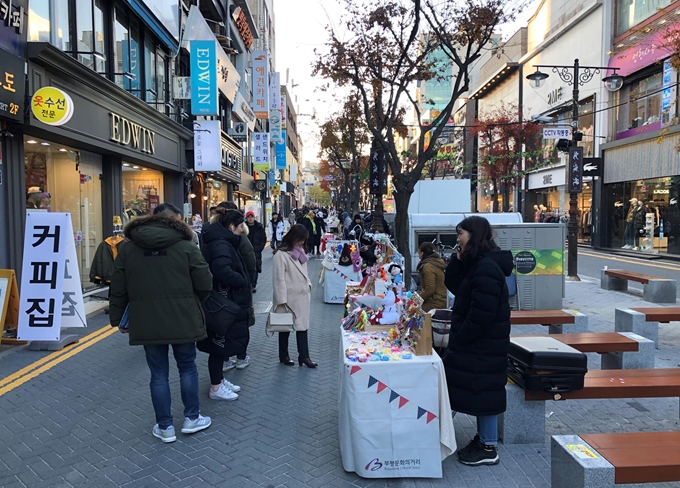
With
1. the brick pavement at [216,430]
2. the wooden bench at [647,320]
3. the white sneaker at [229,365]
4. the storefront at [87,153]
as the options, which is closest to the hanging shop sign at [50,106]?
the storefront at [87,153]

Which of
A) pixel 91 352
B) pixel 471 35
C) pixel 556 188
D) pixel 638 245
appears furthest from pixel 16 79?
pixel 556 188

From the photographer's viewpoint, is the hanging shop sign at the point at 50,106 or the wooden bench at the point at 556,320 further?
the hanging shop sign at the point at 50,106

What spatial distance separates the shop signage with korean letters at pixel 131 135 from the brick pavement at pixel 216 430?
243 inches

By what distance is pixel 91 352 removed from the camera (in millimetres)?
6824

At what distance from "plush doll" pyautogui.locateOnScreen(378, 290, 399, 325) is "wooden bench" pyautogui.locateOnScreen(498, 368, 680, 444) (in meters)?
1.13

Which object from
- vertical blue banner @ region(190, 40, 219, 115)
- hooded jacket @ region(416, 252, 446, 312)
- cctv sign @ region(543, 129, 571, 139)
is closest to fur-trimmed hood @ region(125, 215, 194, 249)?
hooded jacket @ region(416, 252, 446, 312)

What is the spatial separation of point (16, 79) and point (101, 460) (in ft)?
19.8

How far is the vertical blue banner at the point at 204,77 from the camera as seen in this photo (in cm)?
1566

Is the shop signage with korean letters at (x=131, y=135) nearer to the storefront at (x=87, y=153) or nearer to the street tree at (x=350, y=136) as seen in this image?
the storefront at (x=87, y=153)

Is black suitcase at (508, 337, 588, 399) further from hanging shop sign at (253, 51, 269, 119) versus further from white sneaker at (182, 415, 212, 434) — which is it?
hanging shop sign at (253, 51, 269, 119)

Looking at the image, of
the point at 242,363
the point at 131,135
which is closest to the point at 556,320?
the point at 242,363

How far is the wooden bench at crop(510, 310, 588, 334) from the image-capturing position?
6.93 m

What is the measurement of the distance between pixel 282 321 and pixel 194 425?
1738mm

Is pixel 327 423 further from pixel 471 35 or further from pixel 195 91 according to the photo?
pixel 195 91
